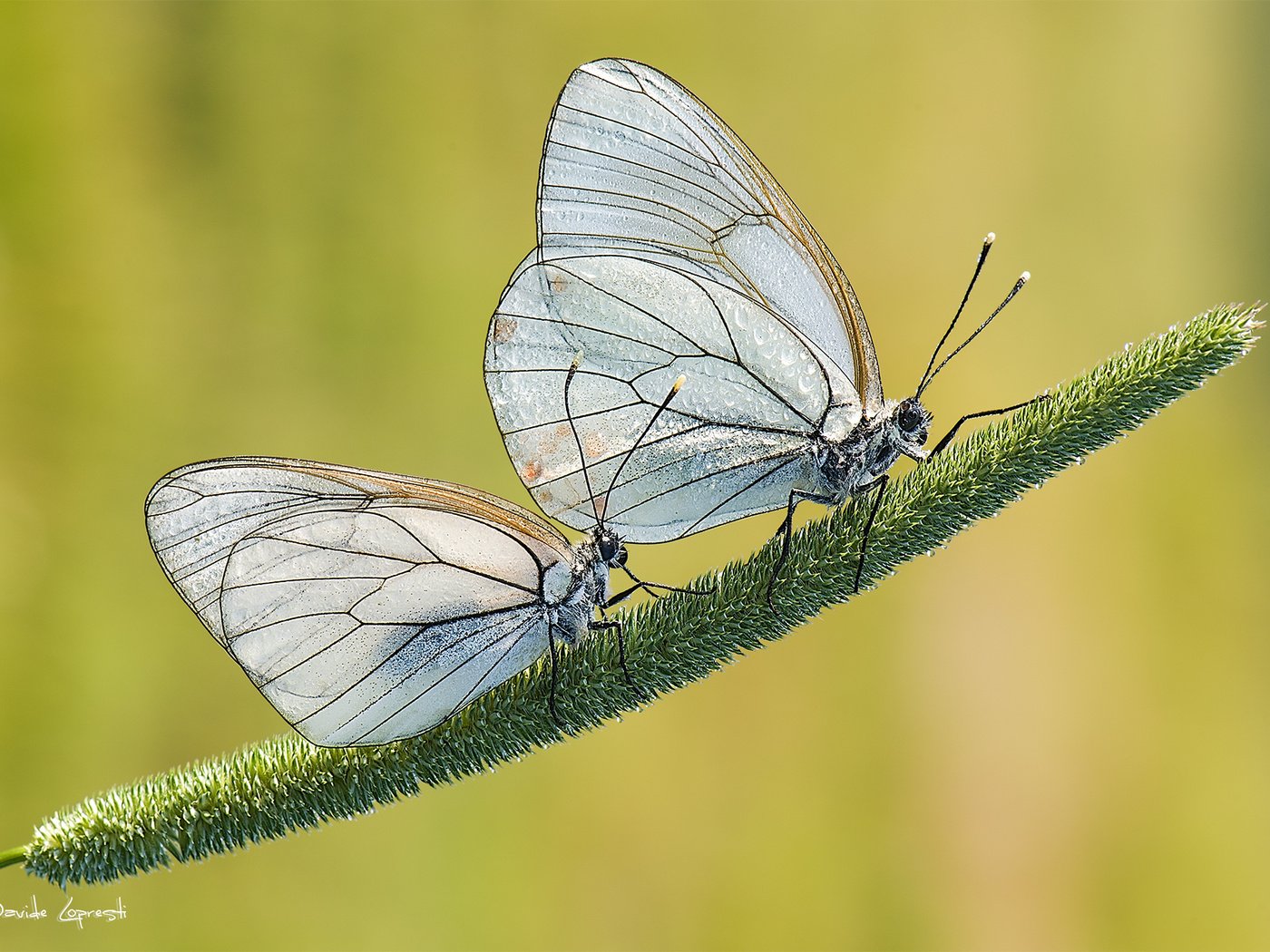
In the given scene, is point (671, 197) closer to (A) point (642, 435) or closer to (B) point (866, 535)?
(A) point (642, 435)

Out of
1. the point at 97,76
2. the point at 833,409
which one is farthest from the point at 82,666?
the point at 833,409

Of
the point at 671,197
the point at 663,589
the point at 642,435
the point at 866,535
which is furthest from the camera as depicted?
the point at 671,197

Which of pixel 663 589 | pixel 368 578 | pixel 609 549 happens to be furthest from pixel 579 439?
pixel 368 578

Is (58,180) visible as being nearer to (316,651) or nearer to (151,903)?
(151,903)

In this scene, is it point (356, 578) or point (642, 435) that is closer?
point (356, 578)

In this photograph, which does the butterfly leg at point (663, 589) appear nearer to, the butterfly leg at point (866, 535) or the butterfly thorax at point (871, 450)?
the butterfly leg at point (866, 535)

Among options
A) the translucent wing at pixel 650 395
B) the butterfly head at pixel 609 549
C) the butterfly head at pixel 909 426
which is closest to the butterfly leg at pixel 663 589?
the butterfly head at pixel 609 549
